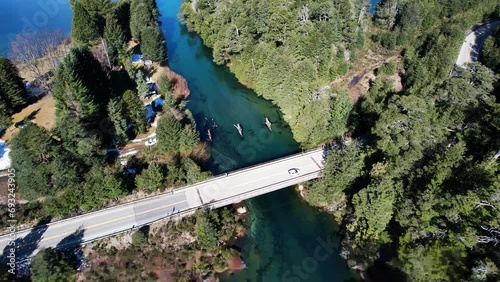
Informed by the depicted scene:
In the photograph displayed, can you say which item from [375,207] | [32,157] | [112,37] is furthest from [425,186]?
[112,37]

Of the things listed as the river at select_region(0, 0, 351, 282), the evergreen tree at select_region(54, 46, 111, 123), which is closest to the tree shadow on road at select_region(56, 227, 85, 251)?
the evergreen tree at select_region(54, 46, 111, 123)

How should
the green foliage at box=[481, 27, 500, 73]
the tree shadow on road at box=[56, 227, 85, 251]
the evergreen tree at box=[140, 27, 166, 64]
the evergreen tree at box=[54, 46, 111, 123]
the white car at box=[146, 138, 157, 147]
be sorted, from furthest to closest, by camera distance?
the evergreen tree at box=[140, 27, 166, 64]
the green foliage at box=[481, 27, 500, 73]
the white car at box=[146, 138, 157, 147]
the evergreen tree at box=[54, 46, 111, 123]
the tree shadow on road at box=[56, 227, 85, 251]

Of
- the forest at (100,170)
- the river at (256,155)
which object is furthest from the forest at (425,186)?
the forest at (100,170)

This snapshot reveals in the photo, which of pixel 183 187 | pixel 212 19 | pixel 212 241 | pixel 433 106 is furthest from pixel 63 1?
pixel 433 106

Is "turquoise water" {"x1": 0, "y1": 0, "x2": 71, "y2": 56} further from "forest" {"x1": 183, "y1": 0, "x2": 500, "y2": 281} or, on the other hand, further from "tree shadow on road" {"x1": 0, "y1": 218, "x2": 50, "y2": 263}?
"tree shadow on road" {"x1": 0, "y1": 218, "x2": 50, "y2": 263}

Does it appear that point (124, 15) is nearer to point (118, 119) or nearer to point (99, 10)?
point (99, 10)

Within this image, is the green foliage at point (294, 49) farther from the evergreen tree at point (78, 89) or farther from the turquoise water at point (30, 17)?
the turquoise water at point (30, 17)

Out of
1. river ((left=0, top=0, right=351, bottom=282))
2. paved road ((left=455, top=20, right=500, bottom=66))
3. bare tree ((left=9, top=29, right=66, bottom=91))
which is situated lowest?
river ((left=0, top=0, right=351, bottom=282))
